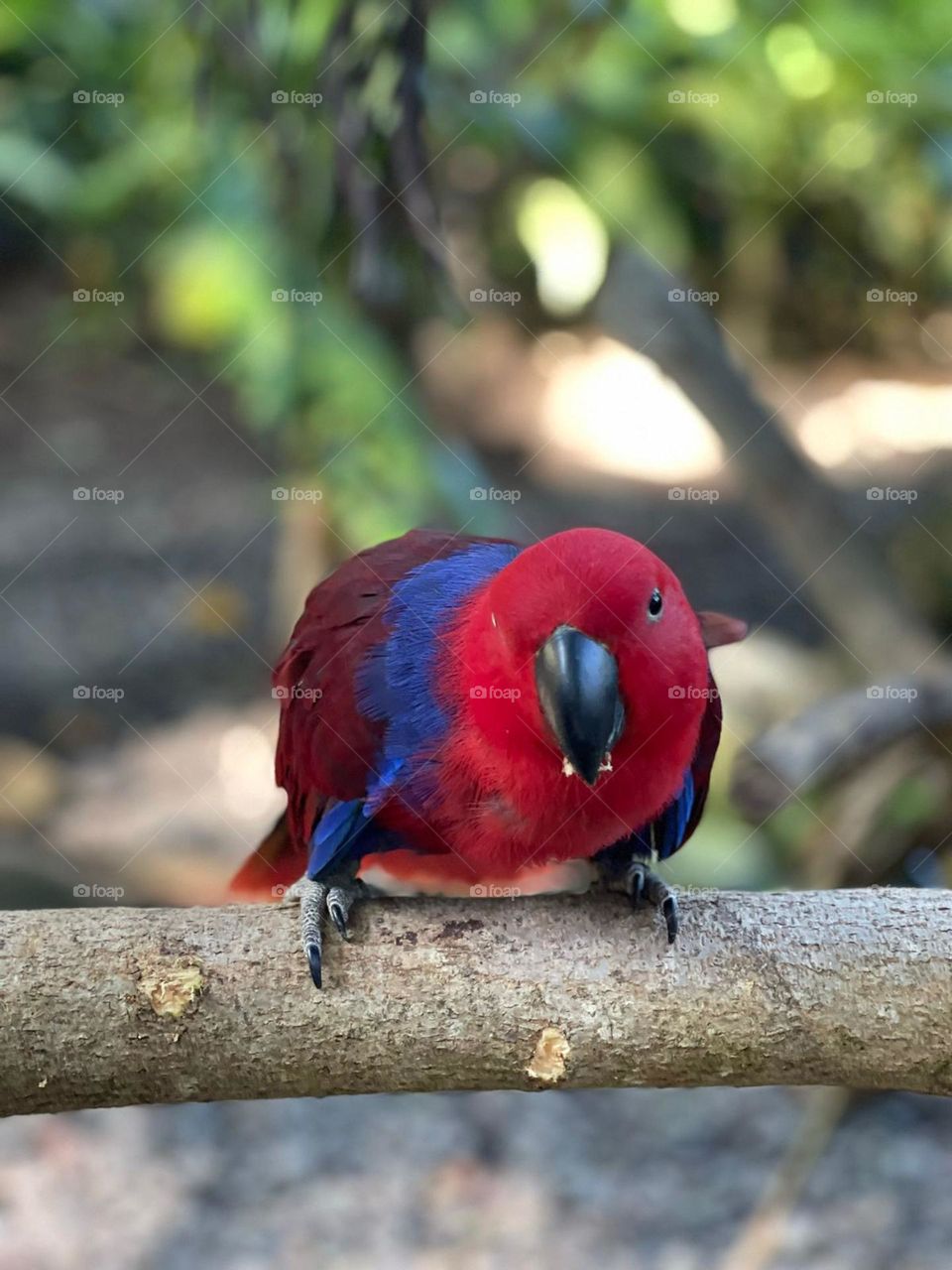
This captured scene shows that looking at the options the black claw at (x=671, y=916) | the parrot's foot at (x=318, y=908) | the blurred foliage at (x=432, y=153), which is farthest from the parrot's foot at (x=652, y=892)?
the blurred foliage at (x=432, y=153)

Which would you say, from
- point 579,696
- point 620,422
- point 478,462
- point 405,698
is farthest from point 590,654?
point 620,422

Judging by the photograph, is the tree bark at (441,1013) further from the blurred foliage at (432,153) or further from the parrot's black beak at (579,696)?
the blurred foliage at (432,153)

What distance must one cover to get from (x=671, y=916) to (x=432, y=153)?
140 cm

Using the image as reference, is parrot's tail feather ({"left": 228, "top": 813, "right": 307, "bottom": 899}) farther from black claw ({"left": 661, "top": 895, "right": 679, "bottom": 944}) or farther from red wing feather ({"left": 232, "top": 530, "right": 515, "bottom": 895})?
black claw ({"left": 661, "top": 895, "right": 679, "bottom": 944})

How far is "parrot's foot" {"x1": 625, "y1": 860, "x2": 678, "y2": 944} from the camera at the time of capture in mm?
1284

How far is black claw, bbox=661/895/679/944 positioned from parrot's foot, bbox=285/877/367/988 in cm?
34

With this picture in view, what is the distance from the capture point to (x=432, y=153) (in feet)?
6.70

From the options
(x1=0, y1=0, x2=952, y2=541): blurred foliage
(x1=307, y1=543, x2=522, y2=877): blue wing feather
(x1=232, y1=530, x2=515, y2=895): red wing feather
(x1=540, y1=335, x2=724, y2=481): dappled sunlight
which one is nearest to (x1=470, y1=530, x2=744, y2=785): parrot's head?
(x1=307, y1=543, x2=522, y2=877): blue wing feather

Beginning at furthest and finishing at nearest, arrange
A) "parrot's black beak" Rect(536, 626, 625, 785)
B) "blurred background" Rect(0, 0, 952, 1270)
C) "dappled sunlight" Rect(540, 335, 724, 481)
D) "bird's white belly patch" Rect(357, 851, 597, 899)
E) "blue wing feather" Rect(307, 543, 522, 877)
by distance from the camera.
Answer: "dappled sunlight" Rect(540, 335, 724, 481), "blurred background" Rect(0, 0, 952, 1270), "bird's white belly patch" Rect(357, 851, 597, 899), "blue wing feather" Rect(307, 543, 522, 877), "parrot's black beak" Rect(536, 626, 625, 785)

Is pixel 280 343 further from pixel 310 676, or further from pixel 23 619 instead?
pixel 23 619

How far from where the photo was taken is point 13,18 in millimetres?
2525

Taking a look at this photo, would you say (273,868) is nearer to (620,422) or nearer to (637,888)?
(637,888)

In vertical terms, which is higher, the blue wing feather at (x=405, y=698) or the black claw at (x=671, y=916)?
the blue wing feather at (x=405, y=698)

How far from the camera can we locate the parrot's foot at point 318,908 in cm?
121
